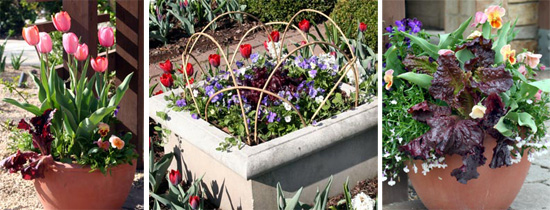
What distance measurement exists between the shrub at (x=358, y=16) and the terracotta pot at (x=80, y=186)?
4.37ft

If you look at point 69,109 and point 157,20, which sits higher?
point 157,20

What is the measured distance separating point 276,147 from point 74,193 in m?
1.25

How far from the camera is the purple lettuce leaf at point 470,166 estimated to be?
8.45 ft

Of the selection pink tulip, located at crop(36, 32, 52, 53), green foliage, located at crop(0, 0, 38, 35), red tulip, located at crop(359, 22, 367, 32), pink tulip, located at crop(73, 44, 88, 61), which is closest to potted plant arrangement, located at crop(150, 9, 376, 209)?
red tulip, located at crop(359, 22, 367, 32)

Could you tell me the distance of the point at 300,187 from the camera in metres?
2.46

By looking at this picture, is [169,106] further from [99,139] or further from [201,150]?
[99,139]

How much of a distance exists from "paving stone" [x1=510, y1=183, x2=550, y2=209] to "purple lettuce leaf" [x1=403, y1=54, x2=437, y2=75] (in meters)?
0.88

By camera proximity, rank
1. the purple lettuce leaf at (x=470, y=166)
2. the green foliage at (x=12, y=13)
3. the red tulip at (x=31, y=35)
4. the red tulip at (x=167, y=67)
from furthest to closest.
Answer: the green foliage at (x=12, y=13), the red tulip at (x=31, y=35), the purple lettuce leaf at (x=470, y=166), the red tulip at (x=167, y=67)

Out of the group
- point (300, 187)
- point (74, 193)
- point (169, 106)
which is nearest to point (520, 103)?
point (300, 187)

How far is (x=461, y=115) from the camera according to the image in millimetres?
2697

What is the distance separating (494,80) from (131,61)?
2157 mm

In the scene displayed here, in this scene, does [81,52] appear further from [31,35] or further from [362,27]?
[362,27]

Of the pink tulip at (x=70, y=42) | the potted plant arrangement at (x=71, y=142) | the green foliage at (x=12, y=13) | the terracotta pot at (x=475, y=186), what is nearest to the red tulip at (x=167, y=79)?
the potted plant arrangement at (x=71, y=142)

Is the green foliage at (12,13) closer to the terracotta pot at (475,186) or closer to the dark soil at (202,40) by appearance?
the dark soil at (202,40)
